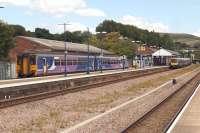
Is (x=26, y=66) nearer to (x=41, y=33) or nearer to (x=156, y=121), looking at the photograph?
(x=156, y=121)

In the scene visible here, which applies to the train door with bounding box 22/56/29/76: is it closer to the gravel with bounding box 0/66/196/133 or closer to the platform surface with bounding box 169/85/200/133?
the gravel with bounding box 0/66/196/133

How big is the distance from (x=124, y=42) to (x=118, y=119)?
389ft

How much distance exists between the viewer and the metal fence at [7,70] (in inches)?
2323

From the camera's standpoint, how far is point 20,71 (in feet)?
198

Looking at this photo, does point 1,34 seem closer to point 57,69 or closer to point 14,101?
point 57,69

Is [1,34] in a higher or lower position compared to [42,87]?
higher

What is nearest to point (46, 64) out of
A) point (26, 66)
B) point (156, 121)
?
point (26, 66)

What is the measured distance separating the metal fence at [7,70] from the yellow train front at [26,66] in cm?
149

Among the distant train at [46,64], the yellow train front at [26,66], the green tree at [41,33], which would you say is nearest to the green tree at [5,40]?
the distant train at [46,64]

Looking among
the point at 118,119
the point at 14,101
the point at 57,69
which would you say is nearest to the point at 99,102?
the point at 14,101

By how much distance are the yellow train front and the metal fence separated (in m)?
1.49

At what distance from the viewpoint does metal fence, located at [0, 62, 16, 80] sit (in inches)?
2323

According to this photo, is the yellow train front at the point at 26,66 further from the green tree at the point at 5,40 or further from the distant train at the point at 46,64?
the green tree at the point at 5,40

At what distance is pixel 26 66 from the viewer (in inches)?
2344
